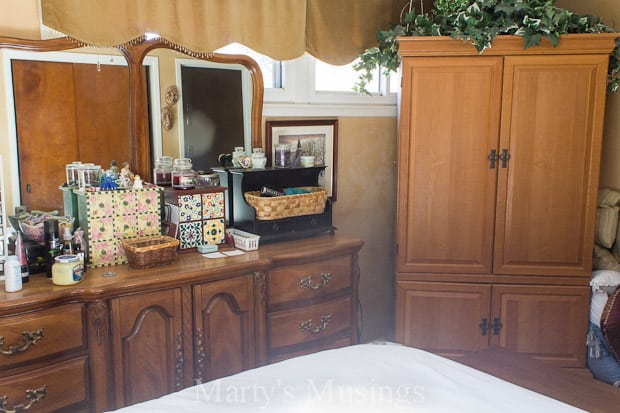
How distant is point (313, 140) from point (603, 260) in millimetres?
1602

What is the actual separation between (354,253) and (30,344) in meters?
1.40

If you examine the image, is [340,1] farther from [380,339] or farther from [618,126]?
[380,339]

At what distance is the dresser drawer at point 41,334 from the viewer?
1.85m

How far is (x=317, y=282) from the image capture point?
8.43 ft

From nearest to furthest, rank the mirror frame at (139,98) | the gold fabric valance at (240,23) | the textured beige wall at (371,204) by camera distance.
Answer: the gold fabric valance at (240,23), the mirror frame at (139,98), the textured beige wall at (371,204)

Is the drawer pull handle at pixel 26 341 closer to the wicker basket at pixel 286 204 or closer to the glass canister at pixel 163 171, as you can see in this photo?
the glass canister at pixel 163 171

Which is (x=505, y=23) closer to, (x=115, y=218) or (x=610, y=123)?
(x=610, y=123)

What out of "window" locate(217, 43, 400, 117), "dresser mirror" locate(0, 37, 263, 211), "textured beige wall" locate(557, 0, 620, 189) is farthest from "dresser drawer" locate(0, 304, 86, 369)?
"textured beige wall" locate(557, 0, 620, 189)

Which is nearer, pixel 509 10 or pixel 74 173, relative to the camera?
pixel 74 173

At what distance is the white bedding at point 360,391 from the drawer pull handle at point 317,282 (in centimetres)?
89

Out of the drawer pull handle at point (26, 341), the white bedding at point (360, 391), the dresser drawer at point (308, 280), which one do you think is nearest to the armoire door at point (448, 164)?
the dresser drawer at point (308, 280)

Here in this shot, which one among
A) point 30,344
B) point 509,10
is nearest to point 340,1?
point 509,10

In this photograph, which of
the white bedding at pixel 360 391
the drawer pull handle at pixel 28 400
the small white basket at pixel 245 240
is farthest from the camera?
the small white basket at pixel 245 240

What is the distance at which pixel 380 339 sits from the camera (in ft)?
11.6
